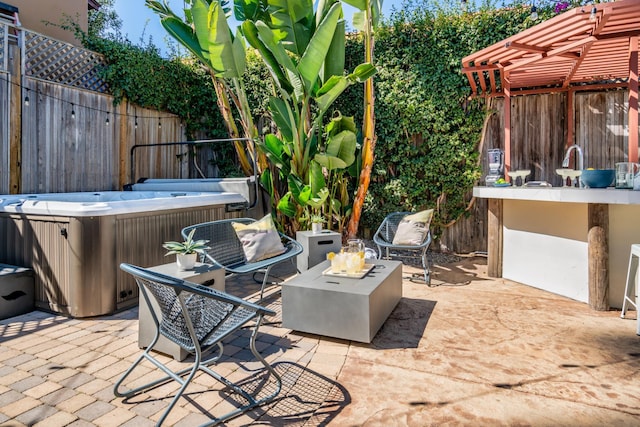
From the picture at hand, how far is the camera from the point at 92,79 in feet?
19.4

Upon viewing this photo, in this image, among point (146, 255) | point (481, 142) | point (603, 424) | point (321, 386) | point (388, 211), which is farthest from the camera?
point (388, 211)

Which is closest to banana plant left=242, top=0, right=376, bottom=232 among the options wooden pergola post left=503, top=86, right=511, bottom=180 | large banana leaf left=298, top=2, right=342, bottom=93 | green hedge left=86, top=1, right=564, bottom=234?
large banana leaf left=298, top=2, right=342, bottom=93

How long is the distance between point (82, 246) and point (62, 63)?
12.3 feet

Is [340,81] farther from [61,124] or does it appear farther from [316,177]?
[61,124]

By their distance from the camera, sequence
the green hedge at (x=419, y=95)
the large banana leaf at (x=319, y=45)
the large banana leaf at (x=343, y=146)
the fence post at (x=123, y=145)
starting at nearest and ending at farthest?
the large banana leaf at (x=319, y=45), the large banana leaf at (x=343, y=146), the green hedge at (x=419, y=95), the fence post at (x=123, y=145)

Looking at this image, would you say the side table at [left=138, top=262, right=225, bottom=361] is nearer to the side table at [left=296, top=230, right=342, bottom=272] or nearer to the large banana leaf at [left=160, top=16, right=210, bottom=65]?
the side table at [left=296, top=230, right=342, bottom=272]

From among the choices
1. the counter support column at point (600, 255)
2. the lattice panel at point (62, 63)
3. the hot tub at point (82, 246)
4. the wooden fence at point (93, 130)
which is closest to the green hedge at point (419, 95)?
the lattice panel at point (62, 63)

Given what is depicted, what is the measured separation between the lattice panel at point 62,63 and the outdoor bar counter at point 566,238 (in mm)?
5874

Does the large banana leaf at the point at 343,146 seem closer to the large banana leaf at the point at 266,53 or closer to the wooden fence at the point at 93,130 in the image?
the large banana leaf at the point at 266,53

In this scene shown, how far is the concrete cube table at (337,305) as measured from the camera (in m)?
2.79

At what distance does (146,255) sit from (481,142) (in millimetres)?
4909

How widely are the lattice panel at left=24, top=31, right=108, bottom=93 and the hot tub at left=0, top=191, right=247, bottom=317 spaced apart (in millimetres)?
2317

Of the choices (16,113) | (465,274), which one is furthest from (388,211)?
(16,113)

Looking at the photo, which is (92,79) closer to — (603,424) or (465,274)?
(465,274)
